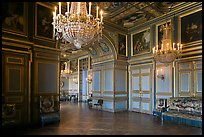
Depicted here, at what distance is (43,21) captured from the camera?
6.92 m

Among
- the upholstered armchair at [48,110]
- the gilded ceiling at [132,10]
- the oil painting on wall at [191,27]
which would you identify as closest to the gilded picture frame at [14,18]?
the gilded ceiling at [132,10]

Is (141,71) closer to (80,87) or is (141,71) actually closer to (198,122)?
(198,122)

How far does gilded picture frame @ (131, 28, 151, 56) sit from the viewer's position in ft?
33.0

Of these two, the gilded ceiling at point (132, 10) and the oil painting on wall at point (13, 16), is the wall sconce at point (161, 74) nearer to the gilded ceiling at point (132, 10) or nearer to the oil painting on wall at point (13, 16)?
the gilded ceiling at point (132, 10)

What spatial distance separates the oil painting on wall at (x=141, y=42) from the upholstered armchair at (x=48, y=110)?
19.3 feet

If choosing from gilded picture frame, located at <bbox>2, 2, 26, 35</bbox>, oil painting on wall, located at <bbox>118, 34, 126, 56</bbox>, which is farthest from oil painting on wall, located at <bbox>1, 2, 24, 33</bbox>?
oil painting on wall, located at <bbox>118, 34, 126, 56</bbox>

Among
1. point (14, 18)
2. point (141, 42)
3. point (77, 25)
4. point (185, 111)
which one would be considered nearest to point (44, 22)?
point (14, 18)

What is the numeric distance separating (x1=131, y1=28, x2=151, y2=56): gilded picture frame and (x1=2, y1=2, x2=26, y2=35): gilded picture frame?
6.57 metres

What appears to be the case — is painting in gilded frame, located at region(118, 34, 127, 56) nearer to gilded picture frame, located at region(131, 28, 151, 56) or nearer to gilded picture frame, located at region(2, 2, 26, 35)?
gilded picture frame, located at region(131, 28, 151, 56)

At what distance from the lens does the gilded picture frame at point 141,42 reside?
10066 mm

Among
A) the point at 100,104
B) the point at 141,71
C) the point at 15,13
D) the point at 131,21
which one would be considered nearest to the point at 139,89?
the point at 141,71

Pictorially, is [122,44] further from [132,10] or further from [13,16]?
[13,16]

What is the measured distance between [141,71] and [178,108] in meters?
3.35

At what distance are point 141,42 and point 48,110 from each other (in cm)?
656
